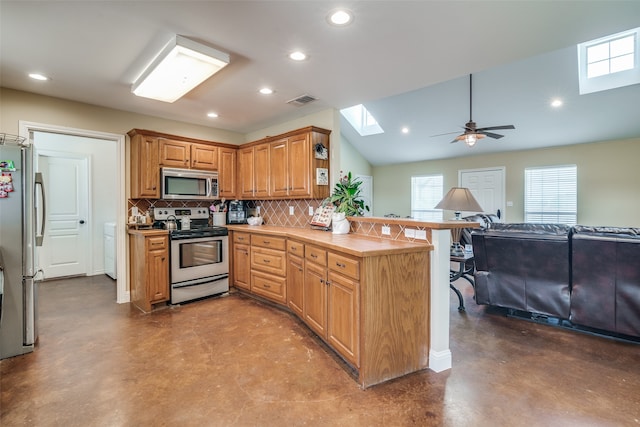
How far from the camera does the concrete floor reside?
1715 mm

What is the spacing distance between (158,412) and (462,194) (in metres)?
3.77

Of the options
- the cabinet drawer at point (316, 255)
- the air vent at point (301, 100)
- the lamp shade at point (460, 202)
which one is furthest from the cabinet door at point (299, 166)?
the lamp shade at point (460, 202)

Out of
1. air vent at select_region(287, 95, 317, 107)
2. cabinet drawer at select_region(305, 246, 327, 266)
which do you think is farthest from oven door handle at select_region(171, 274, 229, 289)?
air vent at select_region(287, 95, 317, 107)

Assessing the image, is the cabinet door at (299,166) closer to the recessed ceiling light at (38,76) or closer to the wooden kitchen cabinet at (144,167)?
the wooden kitchen cabinet at (144,167)

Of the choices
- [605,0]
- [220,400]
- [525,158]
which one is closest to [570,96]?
[525,158]

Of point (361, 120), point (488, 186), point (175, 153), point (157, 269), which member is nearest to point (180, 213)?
point (175, 153)

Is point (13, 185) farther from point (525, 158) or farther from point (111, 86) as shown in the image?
point (525, 158)

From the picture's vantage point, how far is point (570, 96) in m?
5.09

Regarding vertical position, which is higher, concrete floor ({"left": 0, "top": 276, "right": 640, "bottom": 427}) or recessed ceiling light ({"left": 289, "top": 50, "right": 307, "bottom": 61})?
recessed ceiling light ({"left": 289, "top": 50, "right": 307, "bottom": 61})

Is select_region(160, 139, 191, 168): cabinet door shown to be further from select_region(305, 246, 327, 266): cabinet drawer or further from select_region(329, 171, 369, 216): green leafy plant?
select_region(305, 246, 327, 266): cabinet drawer

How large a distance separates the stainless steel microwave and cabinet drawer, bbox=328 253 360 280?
2605 mm

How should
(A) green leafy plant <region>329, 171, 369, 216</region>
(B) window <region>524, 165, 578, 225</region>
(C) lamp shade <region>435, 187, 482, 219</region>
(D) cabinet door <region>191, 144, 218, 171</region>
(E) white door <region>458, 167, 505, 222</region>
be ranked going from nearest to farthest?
1. (A) green leafy plant <region>329, 171, 369, 216</region>
2. (C) lamp shade <region>435, 187, 482, 219</region>
3. (D) cabinet door <region>191, 144, 218, 171</region>
4. (B) window <region>524, 165, 578, 225</region>
5. (E) white door <region>458, 167, 505, 222</region>

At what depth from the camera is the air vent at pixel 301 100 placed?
3398 millimetres

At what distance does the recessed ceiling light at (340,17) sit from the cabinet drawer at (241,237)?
264cm
